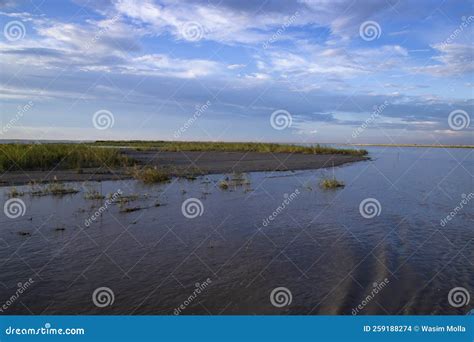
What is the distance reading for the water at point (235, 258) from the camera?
562 cm

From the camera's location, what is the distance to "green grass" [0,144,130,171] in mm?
19781

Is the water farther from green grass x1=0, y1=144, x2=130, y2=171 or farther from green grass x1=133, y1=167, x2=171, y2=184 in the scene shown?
green grass x1=0, y1=144, x2=130, y2=171

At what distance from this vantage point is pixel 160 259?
7344mm

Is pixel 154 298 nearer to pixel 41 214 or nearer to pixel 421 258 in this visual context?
pixel 421 258

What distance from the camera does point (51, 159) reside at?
21.5 metres

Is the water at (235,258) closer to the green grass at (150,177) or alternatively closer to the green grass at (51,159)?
the green grass at (150,177)

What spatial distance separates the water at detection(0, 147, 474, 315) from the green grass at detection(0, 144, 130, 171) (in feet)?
27.5

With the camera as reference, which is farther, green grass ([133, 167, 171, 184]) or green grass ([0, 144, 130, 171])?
green grass ([0, 144, 130, 171])

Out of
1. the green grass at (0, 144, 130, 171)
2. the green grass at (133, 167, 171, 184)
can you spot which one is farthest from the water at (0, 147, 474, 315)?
the green grass at (0, 144, 130, 171)

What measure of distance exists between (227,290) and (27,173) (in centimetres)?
1628

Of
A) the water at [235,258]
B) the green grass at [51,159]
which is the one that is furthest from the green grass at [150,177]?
the green grass at [51,159]

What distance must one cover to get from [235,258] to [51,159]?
17.6 meters

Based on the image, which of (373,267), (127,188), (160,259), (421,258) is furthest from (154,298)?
(127,188)

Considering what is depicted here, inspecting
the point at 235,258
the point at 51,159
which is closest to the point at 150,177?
the point at 51,159
